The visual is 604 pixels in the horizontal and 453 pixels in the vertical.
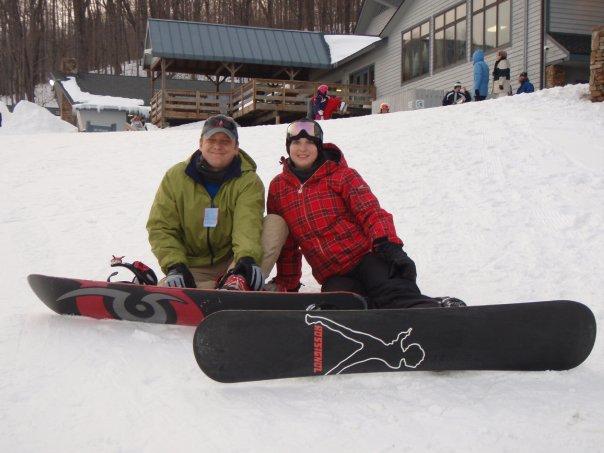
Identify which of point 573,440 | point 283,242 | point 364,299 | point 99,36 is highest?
point 99,36

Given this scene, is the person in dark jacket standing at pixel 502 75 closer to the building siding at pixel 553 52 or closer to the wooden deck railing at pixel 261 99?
the building siding at pixel 553 52

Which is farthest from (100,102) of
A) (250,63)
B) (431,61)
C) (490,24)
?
(490,24)

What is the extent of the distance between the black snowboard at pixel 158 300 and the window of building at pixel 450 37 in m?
14.9

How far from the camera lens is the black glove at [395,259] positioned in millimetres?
2992

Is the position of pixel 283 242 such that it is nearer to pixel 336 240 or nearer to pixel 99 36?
pixel 336 240

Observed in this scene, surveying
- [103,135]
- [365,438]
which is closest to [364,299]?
[365,438]

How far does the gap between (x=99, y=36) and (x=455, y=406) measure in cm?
5179

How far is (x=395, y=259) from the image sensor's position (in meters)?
3.00

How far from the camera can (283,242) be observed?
11.2 feet

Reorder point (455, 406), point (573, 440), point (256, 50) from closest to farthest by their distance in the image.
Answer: point (573, 440) → point (455, 406) → point (256, 50)

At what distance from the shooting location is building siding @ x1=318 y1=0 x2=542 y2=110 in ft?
46.7

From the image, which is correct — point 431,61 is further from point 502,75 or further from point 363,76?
point 502,75

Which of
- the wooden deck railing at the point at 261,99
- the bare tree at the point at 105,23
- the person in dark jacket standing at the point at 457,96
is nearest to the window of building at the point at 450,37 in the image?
the person in dark jacket standing at the point at 457,96

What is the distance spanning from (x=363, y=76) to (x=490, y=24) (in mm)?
7257
